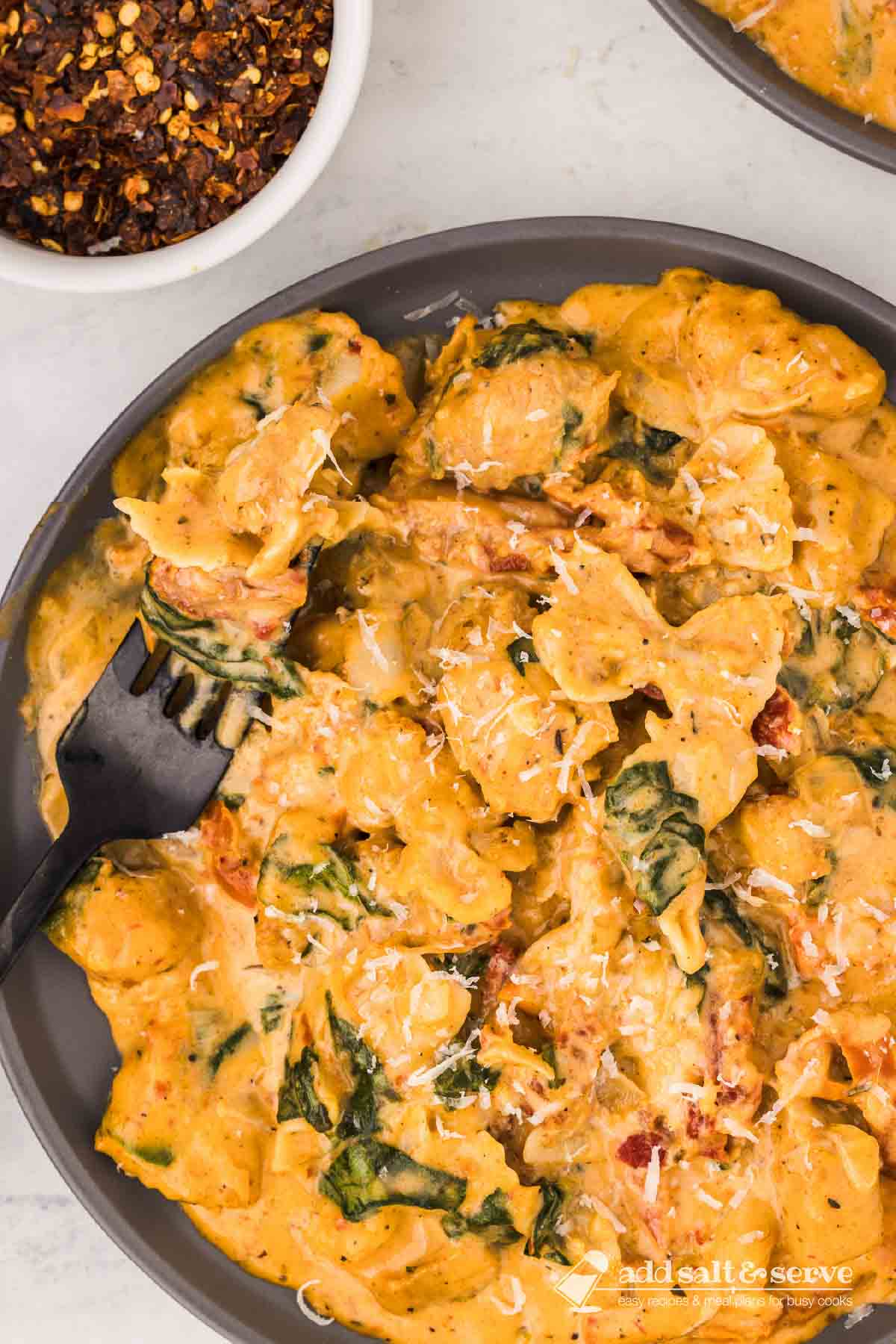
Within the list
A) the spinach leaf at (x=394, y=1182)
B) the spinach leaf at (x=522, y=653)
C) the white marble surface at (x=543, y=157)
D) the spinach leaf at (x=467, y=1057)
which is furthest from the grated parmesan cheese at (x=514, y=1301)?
the white marble surface at (x=543, y=157)

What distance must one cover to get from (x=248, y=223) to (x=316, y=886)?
992mm

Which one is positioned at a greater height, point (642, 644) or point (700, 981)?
point (642, 644)

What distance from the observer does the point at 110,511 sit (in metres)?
2.15

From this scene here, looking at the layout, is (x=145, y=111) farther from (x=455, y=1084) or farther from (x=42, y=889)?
(x=455, y=1084)

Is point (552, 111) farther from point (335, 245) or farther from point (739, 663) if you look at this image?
point (739, 663)

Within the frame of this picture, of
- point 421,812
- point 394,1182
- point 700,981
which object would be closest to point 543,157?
point 421,812

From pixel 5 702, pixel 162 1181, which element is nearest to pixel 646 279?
pixel 5 702

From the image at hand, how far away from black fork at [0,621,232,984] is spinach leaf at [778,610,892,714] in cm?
87

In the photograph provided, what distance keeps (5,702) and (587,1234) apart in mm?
1195

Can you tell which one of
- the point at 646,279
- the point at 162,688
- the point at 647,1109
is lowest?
the point at 647,1109

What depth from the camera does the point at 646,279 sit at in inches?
83.9

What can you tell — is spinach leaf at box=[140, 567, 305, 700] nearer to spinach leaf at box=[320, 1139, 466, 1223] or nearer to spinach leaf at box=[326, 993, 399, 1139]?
spinach leaf at box=[326, 993, 399, 1139]

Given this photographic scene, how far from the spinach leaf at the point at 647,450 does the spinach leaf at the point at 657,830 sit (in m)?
0.46

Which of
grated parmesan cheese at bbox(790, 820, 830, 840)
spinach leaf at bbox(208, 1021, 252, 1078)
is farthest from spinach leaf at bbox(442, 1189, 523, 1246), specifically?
grated parmesan cheese at bbox(790, 820, 830, 840)
